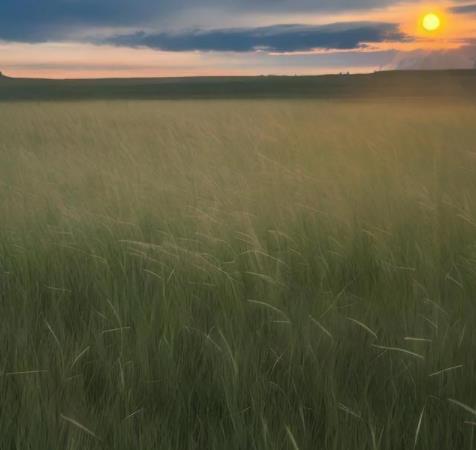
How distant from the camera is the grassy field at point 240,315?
57.4 inches

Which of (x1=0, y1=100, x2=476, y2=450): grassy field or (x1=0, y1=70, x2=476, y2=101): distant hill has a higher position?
(x1=0, y1=100, x2=476, y2=450): grassy field

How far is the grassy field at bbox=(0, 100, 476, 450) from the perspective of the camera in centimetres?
146

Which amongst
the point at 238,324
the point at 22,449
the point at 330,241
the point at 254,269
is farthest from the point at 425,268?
the point at 22,449

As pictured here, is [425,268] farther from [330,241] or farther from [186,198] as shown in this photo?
[186,198]

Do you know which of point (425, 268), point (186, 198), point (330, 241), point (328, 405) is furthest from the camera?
point (186, 198)

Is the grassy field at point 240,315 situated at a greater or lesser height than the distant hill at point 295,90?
greater

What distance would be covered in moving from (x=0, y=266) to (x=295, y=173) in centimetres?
231

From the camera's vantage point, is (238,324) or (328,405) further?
(238,324)

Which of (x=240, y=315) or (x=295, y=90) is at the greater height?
(x=240, y=315)

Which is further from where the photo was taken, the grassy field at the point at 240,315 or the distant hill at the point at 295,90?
the distant hill at the point at 295,90

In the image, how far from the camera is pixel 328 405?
1.50 m

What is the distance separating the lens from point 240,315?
78.8 inches

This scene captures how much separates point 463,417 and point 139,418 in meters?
0.80

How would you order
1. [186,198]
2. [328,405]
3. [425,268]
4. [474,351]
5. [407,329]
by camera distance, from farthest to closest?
[186,198]
[425,268]
[407,329]
[474,351]
[328,405]
